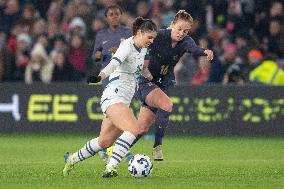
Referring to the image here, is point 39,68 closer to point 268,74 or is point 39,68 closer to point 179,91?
point 179,91

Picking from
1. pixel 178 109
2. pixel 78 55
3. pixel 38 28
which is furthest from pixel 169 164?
pixel 38 28

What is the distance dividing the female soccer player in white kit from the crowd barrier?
337 inches

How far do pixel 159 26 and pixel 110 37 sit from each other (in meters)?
8.46

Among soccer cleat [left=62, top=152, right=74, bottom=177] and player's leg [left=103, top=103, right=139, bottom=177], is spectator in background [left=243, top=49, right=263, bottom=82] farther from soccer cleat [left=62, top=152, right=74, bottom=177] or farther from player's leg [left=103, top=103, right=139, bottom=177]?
player's leg [left=103, top=103, right=139, bottom=177]

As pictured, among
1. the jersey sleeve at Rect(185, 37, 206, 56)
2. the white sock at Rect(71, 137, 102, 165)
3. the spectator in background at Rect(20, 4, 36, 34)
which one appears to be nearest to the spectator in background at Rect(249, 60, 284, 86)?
the spectator in background at Rect(20, 4, 36, 34)

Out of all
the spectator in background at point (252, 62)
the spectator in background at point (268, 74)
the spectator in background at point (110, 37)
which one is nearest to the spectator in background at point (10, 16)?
the spectator in background at point (252, 62)

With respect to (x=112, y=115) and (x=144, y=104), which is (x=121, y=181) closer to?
(x=112, y=115)

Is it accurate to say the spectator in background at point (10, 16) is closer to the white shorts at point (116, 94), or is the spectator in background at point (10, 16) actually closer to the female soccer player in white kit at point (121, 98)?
the female soccer player in white kit at point (121, 98)

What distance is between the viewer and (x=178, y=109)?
21594mm

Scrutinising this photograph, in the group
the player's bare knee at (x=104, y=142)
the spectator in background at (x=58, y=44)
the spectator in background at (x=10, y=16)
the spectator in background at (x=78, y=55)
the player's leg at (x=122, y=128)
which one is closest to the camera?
the player's leg at (x=122, y=128)

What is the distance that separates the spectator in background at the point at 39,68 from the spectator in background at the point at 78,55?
54 centimetres

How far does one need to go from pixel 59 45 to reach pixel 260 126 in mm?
5027

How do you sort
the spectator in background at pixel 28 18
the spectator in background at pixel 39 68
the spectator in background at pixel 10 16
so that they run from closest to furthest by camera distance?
the spectator in background at pixel 39 68
the spectator in background at pixel 28 18
the spectator in background at pixel 10 16

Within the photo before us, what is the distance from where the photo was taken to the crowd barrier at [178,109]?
21.6 metres
